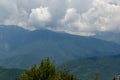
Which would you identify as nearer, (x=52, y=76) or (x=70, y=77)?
(x=52, y=76)

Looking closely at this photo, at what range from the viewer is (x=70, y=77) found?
77875 mm

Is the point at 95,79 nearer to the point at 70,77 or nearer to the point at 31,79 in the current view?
the point at 31,79

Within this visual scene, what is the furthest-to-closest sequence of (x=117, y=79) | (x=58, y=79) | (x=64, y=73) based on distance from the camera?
(x=117, y=79) → (x=64, y=73) → (x=58, y=79)

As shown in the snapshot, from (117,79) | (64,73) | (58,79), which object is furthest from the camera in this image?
(117,79)

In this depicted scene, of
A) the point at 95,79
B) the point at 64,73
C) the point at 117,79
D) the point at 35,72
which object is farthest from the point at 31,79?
the point at 117,79

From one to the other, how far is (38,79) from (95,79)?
9.49 metres

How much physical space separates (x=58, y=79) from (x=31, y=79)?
15.1ft

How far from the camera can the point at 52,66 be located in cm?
6003

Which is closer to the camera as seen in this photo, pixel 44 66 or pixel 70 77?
pixel 44 66

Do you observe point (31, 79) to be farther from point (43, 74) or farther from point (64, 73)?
point (64, 73)

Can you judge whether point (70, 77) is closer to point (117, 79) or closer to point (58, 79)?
point (58, 79)

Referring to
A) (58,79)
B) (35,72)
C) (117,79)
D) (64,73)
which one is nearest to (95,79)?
(58,79)

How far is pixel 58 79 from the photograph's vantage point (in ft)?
190

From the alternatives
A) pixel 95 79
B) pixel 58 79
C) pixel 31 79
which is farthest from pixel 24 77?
pixel 95 79
